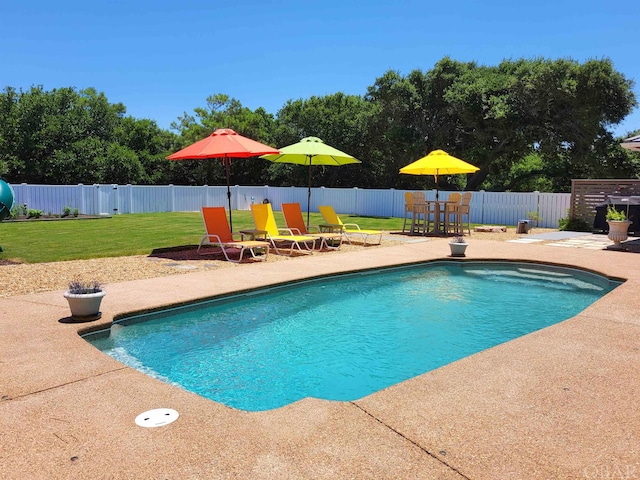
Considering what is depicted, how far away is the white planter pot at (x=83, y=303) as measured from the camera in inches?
195

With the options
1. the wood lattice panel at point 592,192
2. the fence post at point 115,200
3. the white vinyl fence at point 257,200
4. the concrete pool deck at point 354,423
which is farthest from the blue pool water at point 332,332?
the fence post at point 115,200

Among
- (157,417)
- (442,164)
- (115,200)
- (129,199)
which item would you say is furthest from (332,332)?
(129,199)

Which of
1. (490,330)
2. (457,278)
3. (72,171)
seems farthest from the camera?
(72,171)

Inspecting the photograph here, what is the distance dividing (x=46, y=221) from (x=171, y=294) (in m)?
14.3

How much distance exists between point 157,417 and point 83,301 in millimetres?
2537

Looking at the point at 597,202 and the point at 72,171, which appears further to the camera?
the point at 72,171

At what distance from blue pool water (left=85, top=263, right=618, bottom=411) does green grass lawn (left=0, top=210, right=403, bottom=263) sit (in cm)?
473

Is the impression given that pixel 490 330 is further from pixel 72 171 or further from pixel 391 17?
pixel 72 171

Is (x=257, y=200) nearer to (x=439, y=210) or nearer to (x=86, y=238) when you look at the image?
(x=439, y=210)

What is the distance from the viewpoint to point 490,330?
5.89 metres

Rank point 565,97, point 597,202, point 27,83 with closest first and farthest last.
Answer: point 597,202
point 565,97
point 27,83

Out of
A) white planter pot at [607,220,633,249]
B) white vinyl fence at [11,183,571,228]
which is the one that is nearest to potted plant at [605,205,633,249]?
white planter pot at [607,220,633,249]

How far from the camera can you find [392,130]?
2564 cm

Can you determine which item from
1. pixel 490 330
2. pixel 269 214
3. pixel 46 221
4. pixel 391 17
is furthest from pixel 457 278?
pixel 46 221
